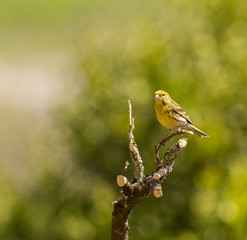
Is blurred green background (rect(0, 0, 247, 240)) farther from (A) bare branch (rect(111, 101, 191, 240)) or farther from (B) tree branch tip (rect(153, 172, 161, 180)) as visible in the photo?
(B) tree branch tip (rect(153, 172, 161, 180))

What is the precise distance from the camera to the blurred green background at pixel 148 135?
6906 millimetres

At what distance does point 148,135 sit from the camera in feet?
24.3

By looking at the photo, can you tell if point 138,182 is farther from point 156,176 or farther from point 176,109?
point 176,109

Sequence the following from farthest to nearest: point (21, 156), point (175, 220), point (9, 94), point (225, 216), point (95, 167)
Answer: point (9, 94) → point (21, 156) → point (95, 167) → point (175, 220) → point (225, 216)

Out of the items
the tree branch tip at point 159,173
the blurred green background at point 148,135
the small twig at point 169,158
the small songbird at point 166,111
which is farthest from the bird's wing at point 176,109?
the blurred green background at point 148,135

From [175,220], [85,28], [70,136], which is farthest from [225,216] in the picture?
[85,28]

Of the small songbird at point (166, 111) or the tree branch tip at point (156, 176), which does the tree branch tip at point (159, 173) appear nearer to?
the tree branch tip at point (156, 176)

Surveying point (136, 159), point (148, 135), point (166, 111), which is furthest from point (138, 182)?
point (148, 135)

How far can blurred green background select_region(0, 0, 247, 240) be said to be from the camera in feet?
22.7

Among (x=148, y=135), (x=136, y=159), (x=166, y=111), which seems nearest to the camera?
(x=166, y=111)

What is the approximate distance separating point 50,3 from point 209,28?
87.9ft

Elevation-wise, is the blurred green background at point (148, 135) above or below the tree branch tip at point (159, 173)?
above

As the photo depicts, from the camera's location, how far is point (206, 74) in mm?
7832

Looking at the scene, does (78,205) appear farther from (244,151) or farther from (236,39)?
(236,39)
